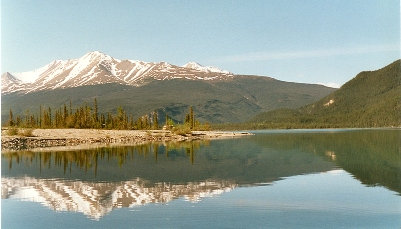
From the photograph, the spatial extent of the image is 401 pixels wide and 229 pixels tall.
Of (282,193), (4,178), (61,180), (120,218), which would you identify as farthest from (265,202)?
(4,178)

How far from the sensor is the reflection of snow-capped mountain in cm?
2878

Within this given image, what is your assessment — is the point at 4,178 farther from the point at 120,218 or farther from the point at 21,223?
the point at 120,218

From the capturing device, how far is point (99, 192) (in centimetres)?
3350

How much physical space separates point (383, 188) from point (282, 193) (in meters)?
8.32

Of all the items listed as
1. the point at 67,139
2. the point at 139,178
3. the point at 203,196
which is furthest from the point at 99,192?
the point at 67,139

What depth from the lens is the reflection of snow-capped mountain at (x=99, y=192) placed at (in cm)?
2878

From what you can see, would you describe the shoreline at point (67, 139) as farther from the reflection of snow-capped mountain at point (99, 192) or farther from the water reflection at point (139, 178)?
the reflection of snow-capped mountain at point (99, 192)

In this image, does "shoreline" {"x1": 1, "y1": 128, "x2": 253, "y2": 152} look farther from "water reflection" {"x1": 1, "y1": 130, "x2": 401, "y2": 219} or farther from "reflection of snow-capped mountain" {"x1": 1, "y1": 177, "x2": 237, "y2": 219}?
"reflection of snow-capped mountain" {"x1": 1, "y1": 177, "x2": 237, "y2": 219}

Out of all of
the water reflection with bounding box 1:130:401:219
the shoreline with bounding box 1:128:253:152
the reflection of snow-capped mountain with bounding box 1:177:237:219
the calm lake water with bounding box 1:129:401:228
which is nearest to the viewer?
the calm lake water with bounding box 1:129:401:228

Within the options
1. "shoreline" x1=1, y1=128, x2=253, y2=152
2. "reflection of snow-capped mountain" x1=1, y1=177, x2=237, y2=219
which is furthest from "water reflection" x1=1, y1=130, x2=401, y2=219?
"shoreline" x1=1, y1=128, x2=253, y2=152

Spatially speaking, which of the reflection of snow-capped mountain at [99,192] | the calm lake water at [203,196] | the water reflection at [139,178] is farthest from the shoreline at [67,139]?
the reflection of snow-capped mountain at [99,192]

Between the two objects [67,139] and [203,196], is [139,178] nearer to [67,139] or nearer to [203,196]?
[203,196]

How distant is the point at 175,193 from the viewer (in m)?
32.8

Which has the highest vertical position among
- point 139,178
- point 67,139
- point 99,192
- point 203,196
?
point 67,139
